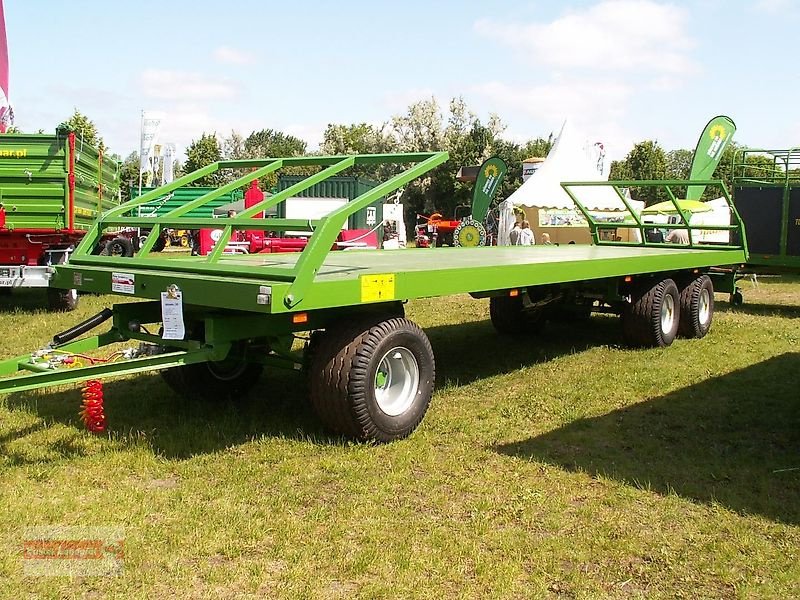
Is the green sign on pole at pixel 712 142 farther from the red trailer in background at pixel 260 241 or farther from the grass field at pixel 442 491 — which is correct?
the grass field at pixel 442 491

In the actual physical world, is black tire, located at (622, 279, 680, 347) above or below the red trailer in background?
below

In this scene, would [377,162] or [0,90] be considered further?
[0,90]

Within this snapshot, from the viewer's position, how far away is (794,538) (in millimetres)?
3488

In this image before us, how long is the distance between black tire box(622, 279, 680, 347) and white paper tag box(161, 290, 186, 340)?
5066mm

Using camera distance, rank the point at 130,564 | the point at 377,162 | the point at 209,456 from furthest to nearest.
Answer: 1. the point at 377,162
2. the point at 209,456
3. the point at 130,564

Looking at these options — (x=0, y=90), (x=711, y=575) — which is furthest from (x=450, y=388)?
(x=0, y=90)

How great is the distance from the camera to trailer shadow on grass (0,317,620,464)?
4.62 metres

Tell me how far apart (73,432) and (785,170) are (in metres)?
11.2

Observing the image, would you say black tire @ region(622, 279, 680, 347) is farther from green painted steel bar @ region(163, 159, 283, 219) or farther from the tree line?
the tree line

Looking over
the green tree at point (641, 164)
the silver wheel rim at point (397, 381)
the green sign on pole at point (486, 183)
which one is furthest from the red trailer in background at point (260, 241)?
the green tree at point (641, 164)

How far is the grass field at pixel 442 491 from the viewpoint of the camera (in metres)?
3.09

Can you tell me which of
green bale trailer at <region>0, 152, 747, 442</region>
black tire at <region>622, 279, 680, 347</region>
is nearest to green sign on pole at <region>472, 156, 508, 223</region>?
black tire at <region>622, 279, 680, 347</region>

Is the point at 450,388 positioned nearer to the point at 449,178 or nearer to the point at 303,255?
the point at 303,255

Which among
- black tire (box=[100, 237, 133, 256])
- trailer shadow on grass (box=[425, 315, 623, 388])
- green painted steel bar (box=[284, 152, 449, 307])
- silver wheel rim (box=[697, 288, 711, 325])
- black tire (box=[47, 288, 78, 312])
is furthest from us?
black tire (box=[100, 237, 133, 256])
